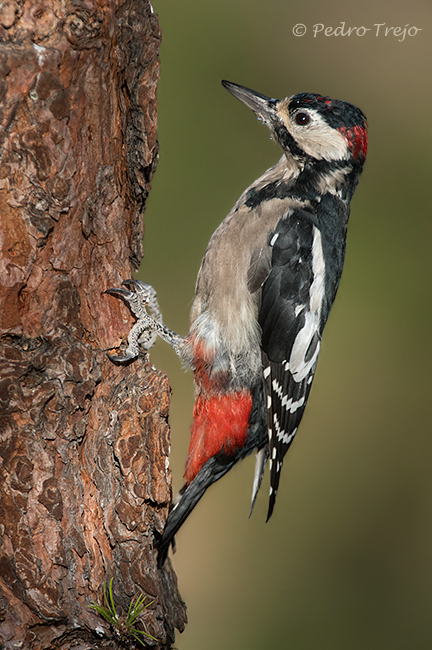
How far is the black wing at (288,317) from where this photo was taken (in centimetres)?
204

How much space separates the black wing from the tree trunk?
58 centimetres

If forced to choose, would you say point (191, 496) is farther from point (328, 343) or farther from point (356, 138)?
point (328, 343)

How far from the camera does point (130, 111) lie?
68.6 inches

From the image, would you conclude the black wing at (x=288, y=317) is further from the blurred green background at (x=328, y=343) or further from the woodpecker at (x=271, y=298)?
the blurred green background at (x=328, y=343)

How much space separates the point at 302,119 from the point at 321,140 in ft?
0.33

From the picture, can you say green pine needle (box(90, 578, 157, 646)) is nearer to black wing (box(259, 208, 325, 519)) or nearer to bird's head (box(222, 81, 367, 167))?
black wing (box(259, 208, 325, 519))

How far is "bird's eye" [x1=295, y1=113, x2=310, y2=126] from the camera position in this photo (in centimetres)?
216

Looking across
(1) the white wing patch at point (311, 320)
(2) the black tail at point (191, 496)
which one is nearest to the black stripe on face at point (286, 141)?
(1) the white wing patch at point (311, 320)

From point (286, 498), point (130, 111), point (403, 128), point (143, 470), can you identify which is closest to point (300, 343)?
point (143, 470)

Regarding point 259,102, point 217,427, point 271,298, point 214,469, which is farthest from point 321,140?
point 214,469

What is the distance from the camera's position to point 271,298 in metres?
2.04

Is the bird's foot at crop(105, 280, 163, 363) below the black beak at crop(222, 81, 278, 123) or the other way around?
below

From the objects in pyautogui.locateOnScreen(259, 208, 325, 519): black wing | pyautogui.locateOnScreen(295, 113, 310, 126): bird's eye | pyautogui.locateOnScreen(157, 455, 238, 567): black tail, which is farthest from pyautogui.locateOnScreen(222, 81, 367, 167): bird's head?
pyautogui.locateOnScreen(157, 455, 238, 567): black tail

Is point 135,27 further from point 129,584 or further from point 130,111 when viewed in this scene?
point 129,584
